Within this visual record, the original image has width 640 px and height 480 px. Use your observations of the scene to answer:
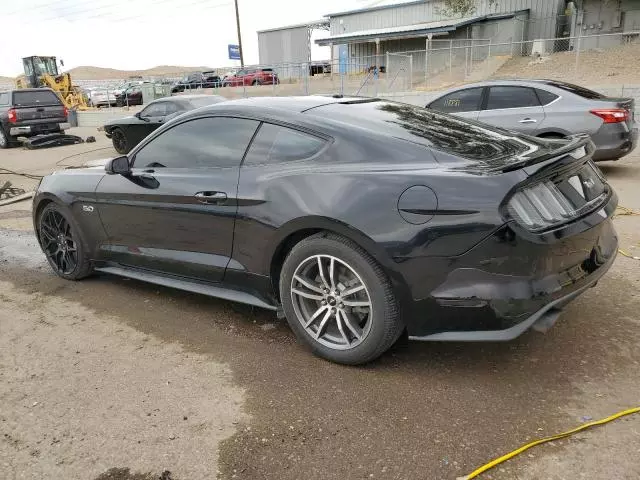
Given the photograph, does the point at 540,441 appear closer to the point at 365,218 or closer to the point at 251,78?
the point at 365,218

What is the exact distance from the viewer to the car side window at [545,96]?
8805 mm

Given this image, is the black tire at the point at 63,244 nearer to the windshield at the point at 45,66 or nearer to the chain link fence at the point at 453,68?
the chain link fence at the point at 453,68

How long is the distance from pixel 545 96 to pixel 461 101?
4.70ft

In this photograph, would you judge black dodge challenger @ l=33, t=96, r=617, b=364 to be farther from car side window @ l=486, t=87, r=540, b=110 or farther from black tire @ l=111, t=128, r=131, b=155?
black tire @ l=111, t=128, r=131, b=155

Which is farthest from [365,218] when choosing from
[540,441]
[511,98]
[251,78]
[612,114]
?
[251,78]

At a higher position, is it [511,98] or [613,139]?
[511,98]

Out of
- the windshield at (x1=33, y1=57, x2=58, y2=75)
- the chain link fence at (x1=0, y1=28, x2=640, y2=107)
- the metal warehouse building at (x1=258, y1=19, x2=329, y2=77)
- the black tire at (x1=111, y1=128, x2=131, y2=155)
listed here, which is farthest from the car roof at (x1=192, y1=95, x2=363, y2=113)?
the metal warehouse building at (x1=258, y1=19, x2=329, y2=77)

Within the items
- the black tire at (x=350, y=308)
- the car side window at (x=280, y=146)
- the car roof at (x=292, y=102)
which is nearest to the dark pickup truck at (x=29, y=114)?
the car roof at (x=292, y=102)

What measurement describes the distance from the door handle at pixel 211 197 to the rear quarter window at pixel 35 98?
56.5 feet

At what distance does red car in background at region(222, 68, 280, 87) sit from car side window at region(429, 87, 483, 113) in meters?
15.6

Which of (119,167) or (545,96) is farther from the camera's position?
(545,96)

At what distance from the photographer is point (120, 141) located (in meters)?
15.1

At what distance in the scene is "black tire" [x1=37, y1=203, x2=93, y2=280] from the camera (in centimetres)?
489

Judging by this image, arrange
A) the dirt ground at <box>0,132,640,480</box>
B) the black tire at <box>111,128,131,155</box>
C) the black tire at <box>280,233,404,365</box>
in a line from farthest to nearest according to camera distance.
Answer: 1. the black tire at <box>111,128,131,155</box>
2. the black tire at <box>280,233,404,365</box>
3. the dirt ground at <box>0,132,640,480</box>
